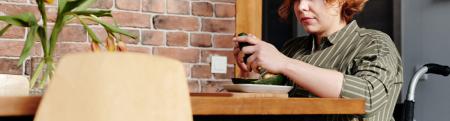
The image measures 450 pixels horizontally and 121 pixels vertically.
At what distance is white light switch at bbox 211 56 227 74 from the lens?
304 centimetres

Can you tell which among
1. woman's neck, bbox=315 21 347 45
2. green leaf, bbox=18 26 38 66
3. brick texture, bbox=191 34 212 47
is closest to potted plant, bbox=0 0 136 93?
green leaf, bbox=18 26 38 66

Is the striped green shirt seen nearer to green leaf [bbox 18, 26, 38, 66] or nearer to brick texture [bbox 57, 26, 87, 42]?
green leaf [bbox 18, 26, 38, 66]

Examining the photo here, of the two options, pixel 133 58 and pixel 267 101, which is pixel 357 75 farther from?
pixel 133 58

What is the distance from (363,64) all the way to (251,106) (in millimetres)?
484

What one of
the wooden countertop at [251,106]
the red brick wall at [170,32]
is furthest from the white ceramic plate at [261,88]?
the red brick wall at [170,32]

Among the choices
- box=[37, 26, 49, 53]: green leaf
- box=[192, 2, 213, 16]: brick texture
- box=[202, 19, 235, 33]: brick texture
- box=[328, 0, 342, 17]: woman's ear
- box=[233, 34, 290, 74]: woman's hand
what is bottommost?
box=[233, 34, 290, 74]: woman's hand

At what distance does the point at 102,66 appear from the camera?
36.8 inches

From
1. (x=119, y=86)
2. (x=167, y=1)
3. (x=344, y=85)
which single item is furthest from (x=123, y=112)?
(x=167, y=1)

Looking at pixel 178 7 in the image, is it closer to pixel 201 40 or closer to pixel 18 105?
pixel 201 40

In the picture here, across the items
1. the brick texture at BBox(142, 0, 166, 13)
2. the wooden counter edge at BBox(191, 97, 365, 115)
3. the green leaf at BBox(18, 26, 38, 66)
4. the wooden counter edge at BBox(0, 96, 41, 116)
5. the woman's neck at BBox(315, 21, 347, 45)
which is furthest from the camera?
the brick texture at BBox(142, 0, 166, 13)

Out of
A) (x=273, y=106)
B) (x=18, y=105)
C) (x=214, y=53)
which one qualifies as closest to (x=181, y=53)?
(x=214, y=53)

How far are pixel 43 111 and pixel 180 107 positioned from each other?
20cm

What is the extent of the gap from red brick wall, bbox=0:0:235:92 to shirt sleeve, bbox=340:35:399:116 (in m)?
1.35

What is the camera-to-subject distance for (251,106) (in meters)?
1.26
